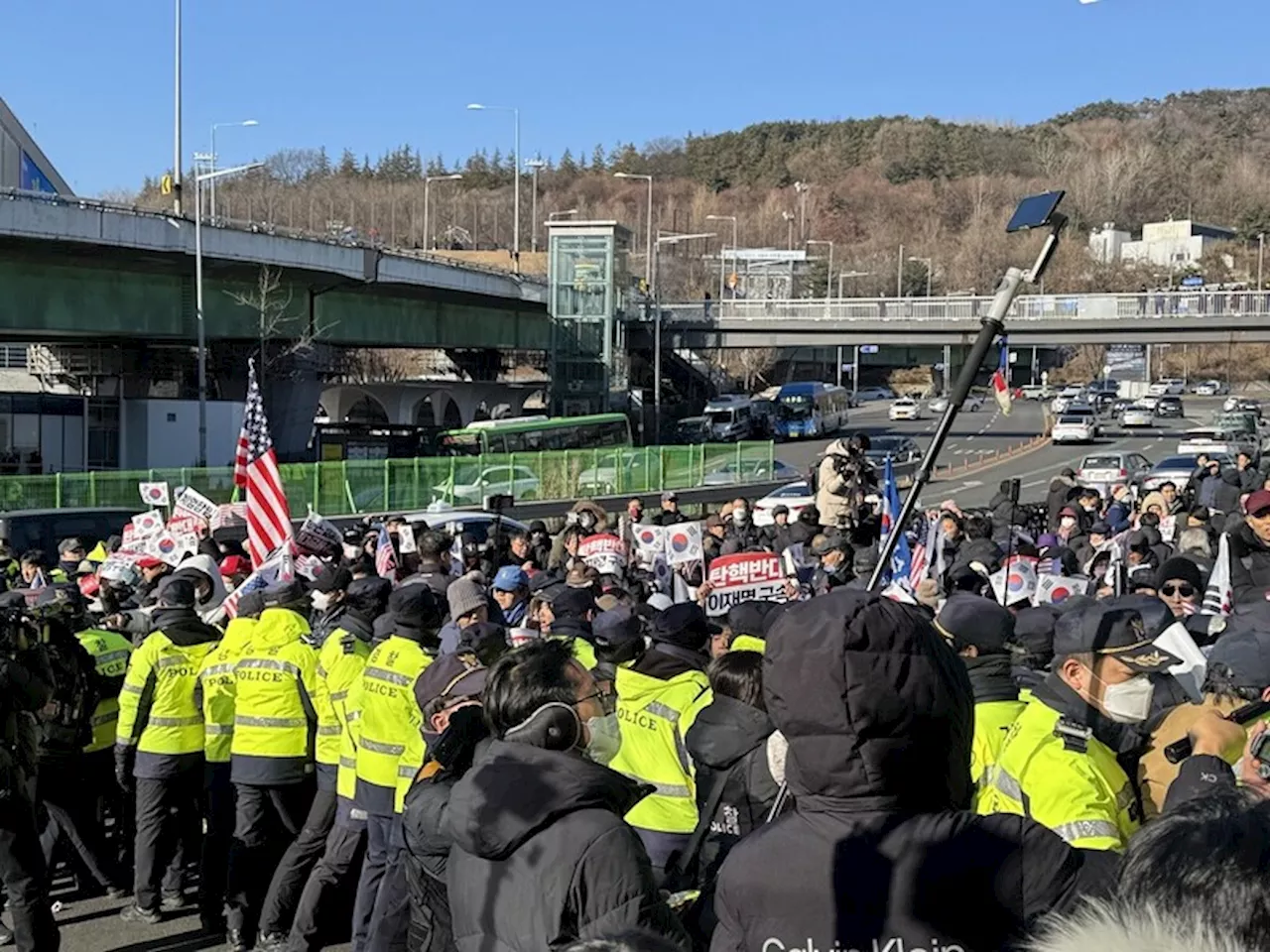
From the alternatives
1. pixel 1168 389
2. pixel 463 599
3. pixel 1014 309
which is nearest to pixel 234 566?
pixel 463 599

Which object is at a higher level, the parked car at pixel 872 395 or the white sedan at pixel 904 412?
the parked car at pixel 872 395

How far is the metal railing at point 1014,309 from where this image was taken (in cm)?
5941

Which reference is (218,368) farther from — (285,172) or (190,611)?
(285,172)

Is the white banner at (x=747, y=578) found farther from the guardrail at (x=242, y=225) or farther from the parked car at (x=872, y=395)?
the parked car at (x=872, y=395)

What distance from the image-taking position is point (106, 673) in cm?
905

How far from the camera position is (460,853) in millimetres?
3990

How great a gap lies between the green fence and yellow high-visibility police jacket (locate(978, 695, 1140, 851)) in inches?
926

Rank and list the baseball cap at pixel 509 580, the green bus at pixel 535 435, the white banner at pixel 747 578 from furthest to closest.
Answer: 1. the green bus at pixel 535 435
2. the white banner at pixel 747 578
3. the baseball cap at pixel 509 580

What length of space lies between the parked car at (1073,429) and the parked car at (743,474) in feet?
75.7

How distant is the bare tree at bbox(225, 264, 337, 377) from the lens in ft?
153

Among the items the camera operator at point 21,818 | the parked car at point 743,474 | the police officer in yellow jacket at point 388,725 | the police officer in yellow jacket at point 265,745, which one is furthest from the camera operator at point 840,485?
the parked car at point 743,474

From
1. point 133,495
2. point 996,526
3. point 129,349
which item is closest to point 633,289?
point 129,349

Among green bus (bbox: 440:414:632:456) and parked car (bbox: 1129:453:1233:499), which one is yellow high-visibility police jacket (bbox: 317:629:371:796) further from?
green bus (bbox: 440:414:632:456)

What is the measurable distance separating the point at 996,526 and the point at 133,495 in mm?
16808
